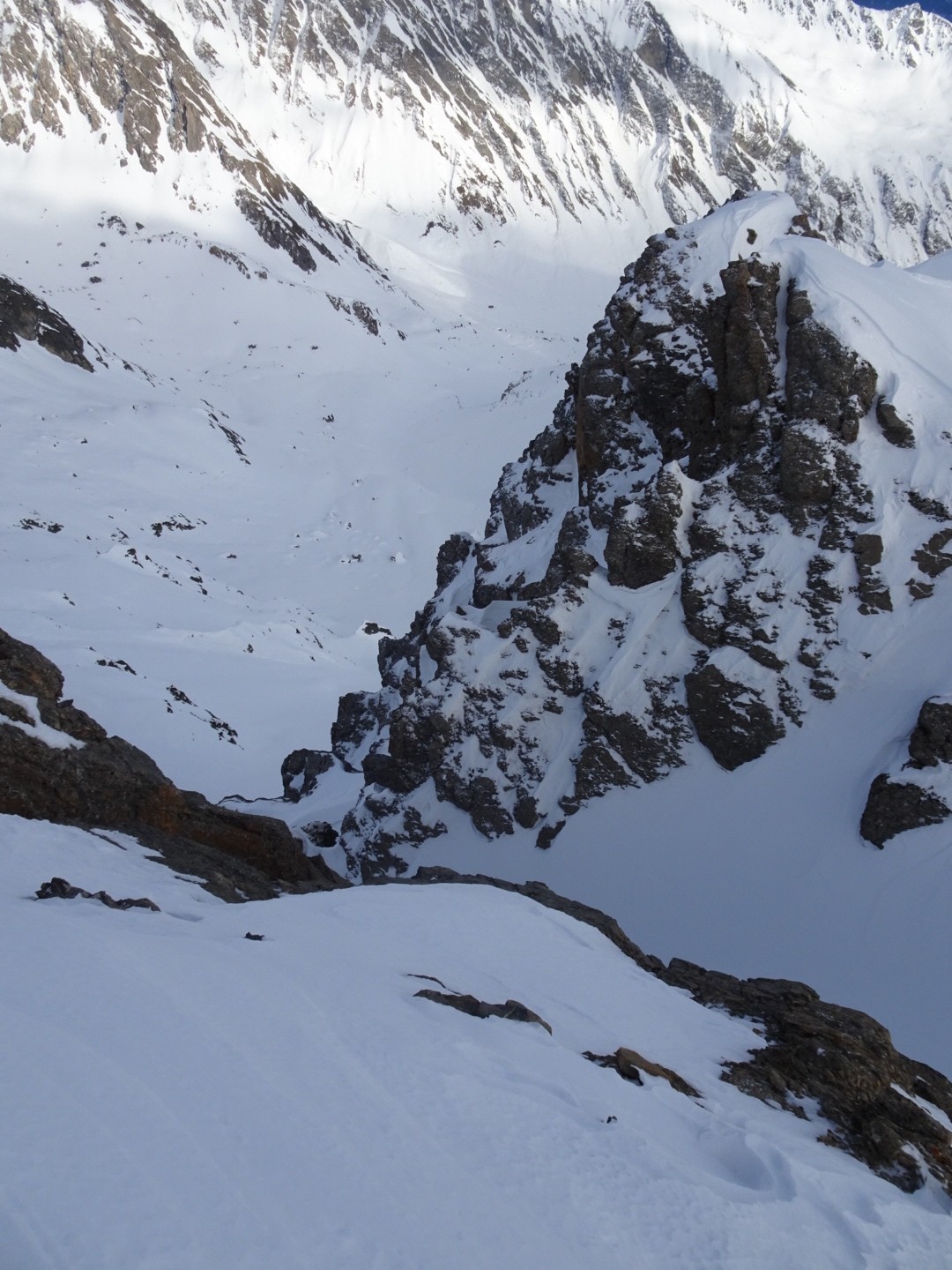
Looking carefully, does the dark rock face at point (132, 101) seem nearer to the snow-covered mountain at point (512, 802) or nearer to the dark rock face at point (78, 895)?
the snow-covered mountain at point (512, 802)

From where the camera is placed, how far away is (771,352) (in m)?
16.5

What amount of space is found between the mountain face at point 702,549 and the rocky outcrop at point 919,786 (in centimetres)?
186

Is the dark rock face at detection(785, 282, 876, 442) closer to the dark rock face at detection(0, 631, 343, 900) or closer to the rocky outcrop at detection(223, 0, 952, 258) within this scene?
the dark rock face at detection(0, 631, 343, 900)

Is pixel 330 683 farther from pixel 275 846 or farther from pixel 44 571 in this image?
pixel 275 846

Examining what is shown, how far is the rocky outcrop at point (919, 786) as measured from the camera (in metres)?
13.2

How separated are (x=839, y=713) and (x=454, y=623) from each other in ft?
23.9

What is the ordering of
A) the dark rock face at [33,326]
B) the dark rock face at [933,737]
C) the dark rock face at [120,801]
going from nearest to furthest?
the dark rock face at [120,801] → the dark rock face at [933,737] → the dark rock face at [33,326]

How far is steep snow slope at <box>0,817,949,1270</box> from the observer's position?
3.69m

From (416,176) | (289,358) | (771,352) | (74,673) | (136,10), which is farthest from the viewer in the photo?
(416,176)

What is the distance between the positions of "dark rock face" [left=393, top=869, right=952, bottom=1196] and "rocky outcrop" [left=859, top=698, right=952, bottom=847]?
4.46m

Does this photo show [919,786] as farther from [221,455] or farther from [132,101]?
[132,101]

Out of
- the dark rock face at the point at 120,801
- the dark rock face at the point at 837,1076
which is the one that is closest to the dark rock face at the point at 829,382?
the dark rock face at the point at 837,1076

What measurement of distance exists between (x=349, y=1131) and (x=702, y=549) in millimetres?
13805

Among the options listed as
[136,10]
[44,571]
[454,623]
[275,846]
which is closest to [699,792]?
[454,623]
